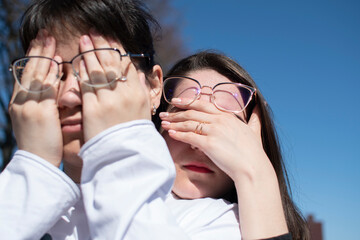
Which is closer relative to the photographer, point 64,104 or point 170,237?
point 170,237

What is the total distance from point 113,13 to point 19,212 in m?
0.93

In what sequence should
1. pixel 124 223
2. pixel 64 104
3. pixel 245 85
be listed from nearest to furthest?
pixel 124 223, pixel 64 104, pixel 245 85

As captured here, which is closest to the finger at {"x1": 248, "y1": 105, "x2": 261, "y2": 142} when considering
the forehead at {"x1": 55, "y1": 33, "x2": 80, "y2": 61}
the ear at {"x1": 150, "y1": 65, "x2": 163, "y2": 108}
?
the ear at {"x1": 150, "y1": 65, "x2": 163, "y2": 108}

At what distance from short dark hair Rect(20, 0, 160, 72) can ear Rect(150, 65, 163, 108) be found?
79 millimetres

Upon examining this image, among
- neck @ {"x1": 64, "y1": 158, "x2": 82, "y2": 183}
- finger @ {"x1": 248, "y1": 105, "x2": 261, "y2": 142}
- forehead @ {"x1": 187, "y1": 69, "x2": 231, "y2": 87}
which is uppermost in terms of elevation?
forehead @ {"x1": 187, "y1": 69, "x2": 231, "y2": 87}

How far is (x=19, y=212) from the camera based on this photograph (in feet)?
4.37

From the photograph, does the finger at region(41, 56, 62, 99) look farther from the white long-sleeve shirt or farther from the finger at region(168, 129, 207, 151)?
the finger at region(168, 129, 207, 151)

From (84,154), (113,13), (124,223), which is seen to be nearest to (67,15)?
(113,13)

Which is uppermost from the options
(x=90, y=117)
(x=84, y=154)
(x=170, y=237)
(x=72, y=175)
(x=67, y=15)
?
(x=67, y=15)

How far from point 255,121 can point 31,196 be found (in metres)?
1.31

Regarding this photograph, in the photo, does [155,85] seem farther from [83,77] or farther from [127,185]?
[127,185]

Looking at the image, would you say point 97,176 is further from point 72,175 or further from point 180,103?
point 180,103

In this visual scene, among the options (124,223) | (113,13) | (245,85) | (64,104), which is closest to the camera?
(124,223)

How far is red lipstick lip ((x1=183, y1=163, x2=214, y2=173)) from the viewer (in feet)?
6.21
